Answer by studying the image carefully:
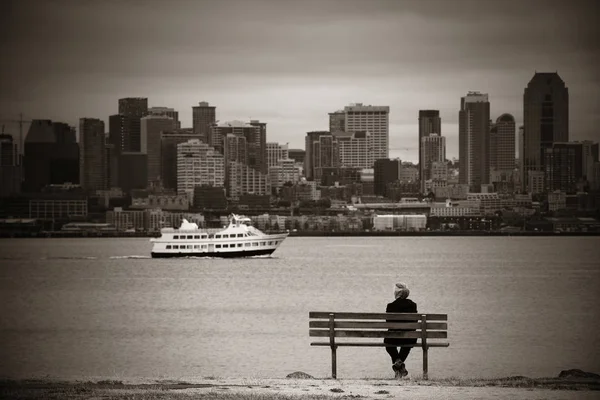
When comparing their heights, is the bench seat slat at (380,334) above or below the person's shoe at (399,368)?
above

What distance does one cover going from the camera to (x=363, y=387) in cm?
1698

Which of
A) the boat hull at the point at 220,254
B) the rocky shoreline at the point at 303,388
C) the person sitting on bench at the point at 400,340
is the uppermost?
the person sitting on bench at the point at 400,340

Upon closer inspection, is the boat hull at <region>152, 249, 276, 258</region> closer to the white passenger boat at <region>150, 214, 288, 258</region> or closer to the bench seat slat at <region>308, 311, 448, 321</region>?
the white passenger boat at <region>150, 214, 288, 258</region>

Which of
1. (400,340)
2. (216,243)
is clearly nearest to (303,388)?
(400,340)

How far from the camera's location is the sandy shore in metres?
16.2

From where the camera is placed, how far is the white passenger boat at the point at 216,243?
106312 millimetres

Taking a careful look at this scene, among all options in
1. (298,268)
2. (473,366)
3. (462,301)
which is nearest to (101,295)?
(462,301)

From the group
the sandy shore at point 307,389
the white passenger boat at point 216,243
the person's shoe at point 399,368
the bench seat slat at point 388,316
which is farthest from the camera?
the white passenger boat at point 216,243

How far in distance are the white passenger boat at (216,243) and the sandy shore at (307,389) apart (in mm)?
87956

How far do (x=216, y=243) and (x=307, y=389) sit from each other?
89.3 meters

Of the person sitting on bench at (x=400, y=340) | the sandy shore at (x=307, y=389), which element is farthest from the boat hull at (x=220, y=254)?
the sandy shore at (x=307, y=389)

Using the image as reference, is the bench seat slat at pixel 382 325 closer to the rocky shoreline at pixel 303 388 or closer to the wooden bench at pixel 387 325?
the wooden bench at pixel 387 325

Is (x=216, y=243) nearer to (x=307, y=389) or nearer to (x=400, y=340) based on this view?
(x=400, y=340)

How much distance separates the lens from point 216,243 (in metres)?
106
